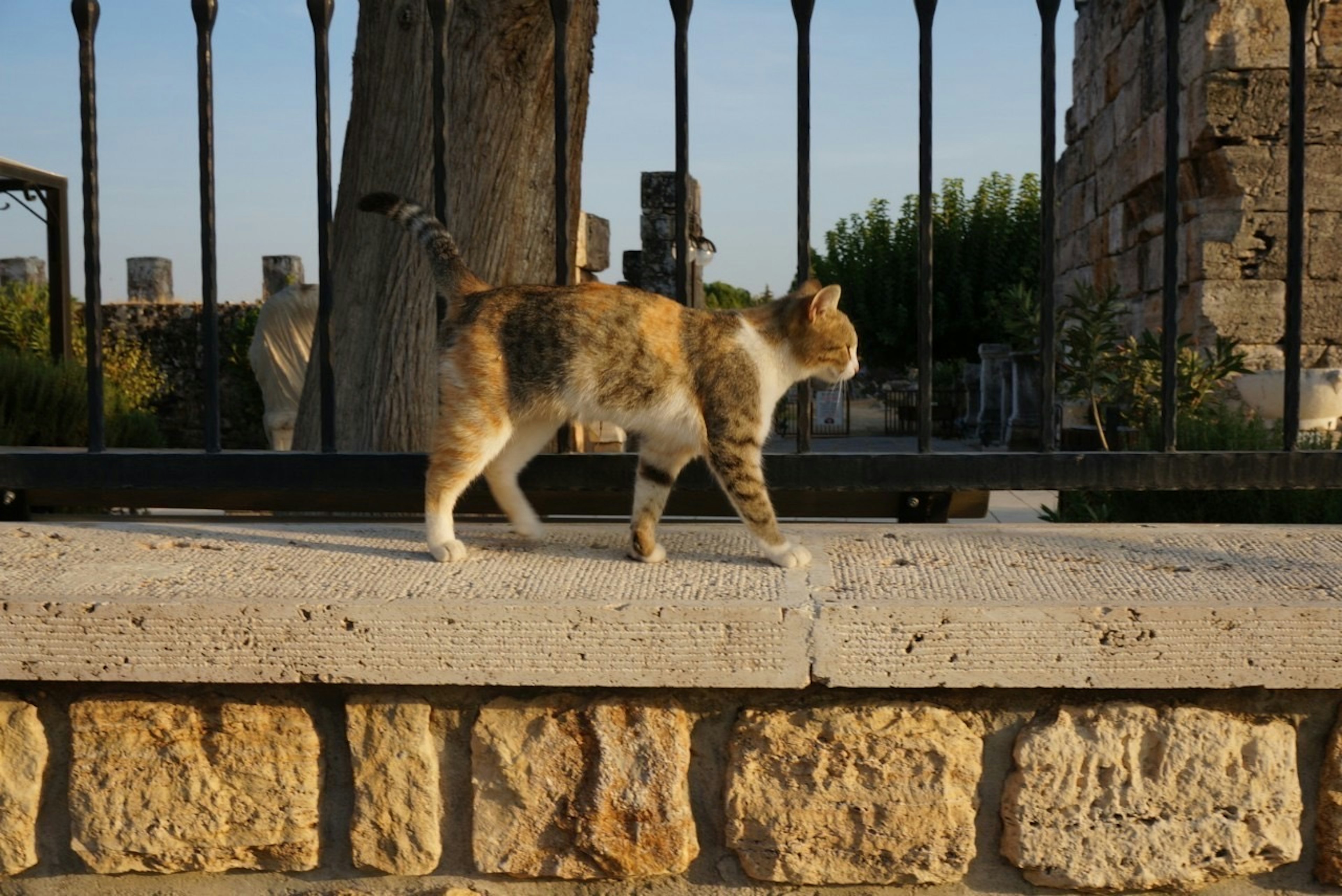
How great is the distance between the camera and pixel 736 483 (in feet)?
7.97

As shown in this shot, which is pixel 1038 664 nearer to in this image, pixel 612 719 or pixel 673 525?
pixel 612 719

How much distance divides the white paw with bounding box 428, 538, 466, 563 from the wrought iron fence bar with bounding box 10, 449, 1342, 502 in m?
0.25

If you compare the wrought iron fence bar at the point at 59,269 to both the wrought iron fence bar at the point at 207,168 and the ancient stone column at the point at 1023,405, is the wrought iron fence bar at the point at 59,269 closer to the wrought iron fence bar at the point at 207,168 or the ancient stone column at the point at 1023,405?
the wrought iron fence bar at the point at 207,168

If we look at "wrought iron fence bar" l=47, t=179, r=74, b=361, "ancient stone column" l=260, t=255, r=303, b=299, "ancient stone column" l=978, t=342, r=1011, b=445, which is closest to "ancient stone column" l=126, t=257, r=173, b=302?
"ancient stone column" l=260, t=255, r=303, b=299

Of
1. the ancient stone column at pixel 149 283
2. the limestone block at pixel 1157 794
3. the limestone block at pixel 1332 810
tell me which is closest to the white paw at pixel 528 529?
the limestone block at pixel 1157 794

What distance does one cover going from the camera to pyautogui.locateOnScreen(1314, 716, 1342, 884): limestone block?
80.2 inches

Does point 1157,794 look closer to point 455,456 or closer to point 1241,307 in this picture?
point 455,456

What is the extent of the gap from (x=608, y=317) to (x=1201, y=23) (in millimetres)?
7056

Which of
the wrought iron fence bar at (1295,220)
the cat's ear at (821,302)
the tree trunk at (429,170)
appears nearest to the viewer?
the wrought iron fence bar at (1295,220)

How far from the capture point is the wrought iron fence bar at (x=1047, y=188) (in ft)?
7.98

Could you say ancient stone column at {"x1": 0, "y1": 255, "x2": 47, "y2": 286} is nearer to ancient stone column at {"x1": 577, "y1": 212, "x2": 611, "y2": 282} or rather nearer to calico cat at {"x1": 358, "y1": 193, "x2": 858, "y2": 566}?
ancient stone column at {"x1": 577, "y1": 212, "x2": 611, "y2": 282}

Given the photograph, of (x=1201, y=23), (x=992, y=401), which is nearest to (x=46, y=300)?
(x=992, y=401)

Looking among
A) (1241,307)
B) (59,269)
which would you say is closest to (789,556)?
(1241,307)

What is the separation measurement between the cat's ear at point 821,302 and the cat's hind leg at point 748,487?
0.37 metres
